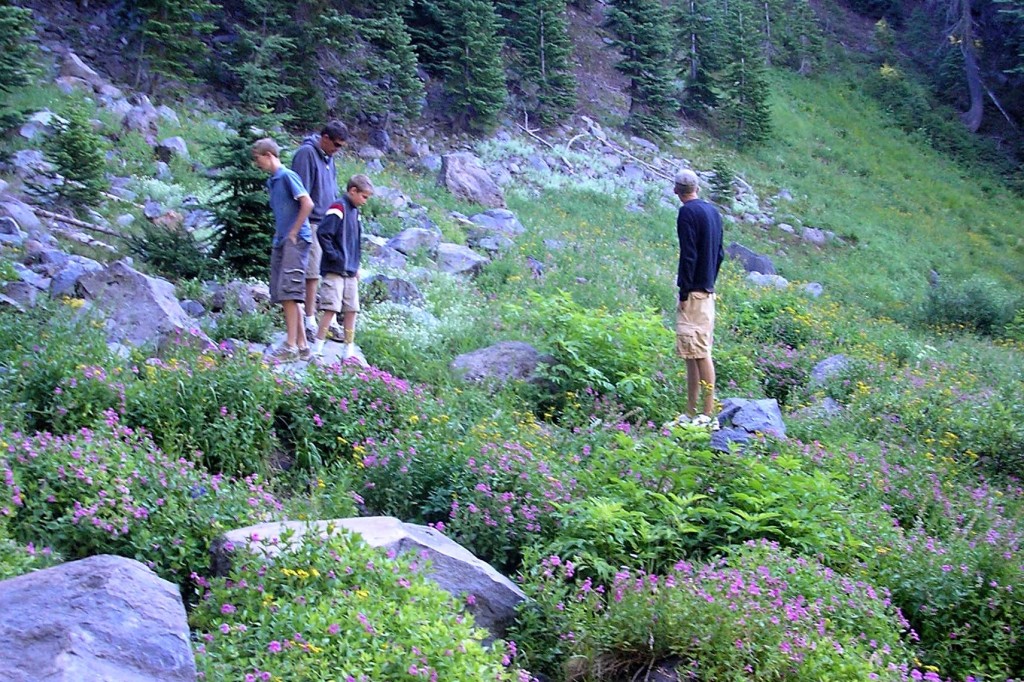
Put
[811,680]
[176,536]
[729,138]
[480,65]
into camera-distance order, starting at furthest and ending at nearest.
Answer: [729,138] < [480,65] < [176,536] < [811,680]

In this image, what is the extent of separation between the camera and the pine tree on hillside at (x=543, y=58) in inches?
1094

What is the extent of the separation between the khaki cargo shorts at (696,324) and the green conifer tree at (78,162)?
8.38 meters

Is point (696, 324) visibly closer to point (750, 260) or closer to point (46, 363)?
point (46, 363)

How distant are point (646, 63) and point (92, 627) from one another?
28.6 metres

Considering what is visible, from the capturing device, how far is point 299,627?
376 centimetres

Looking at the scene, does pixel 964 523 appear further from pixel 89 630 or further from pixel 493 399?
pixel 89 630

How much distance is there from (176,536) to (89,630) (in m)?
1.42

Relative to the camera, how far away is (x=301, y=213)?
7805 mm

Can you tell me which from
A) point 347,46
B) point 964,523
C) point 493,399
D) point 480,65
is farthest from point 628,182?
point 964,523

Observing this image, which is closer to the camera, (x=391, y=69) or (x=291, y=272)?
(x=291, y=272)

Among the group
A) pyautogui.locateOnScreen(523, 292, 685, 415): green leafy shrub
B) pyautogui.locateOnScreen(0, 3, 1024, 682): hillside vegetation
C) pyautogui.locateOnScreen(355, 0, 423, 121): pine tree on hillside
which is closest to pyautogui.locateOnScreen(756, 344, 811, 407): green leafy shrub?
pyautogui.locateOnScreen(0, 3, 1024, 682): hillside vegetation

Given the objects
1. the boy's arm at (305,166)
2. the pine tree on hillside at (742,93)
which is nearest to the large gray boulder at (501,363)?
the boy's arm at (305,166)

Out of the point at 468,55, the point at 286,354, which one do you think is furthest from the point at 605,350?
the point at 468,55

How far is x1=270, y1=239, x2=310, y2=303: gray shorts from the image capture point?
26.1 ft
